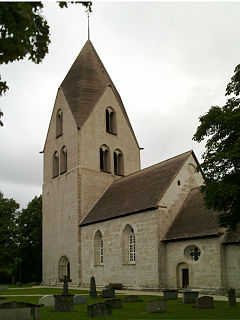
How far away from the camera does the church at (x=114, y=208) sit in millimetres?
26859

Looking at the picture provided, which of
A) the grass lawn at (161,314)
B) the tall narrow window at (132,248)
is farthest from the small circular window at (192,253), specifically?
the grass lawn at (161,314)

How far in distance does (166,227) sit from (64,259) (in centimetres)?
1434

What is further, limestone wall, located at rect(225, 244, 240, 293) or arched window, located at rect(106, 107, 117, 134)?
arched window, located at rect(106, 107, 117, 134)

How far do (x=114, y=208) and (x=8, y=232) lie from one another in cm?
2199

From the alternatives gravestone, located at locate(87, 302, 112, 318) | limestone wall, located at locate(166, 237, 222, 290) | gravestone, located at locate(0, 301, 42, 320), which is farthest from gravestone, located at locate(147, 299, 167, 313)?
limestone wall, located at locate(166, 237, 222, 290)

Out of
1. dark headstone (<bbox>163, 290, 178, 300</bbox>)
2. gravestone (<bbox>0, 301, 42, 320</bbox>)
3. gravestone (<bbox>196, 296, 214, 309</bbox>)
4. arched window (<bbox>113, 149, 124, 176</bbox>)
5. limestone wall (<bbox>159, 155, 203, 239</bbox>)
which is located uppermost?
arched window (<bbox>113, 149, 124, 176</bbox>)

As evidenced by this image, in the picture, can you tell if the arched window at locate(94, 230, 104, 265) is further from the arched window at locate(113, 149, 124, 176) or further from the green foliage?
the green foliage

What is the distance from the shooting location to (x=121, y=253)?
31703mm

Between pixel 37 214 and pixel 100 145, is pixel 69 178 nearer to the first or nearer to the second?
pixel 100 145

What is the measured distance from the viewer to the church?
26.9 metres

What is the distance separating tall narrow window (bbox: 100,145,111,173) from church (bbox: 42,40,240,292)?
0.11 m

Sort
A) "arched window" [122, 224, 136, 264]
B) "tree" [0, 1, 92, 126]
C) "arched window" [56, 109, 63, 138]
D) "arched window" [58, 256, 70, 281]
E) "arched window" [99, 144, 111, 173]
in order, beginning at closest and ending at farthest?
1. "tree" [0, 1, 92, 126]
2. "arched window" [122, 224, 136, 264]
3. "arched window" [58, 256, 70, 281]
4. "arched window" [99, 144, 111, 173]
5. "arched window" [56, 109, 63, 138]

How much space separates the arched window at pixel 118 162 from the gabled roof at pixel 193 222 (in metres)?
12.3

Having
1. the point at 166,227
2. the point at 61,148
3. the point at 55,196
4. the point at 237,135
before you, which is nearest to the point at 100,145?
the point at 61,148
